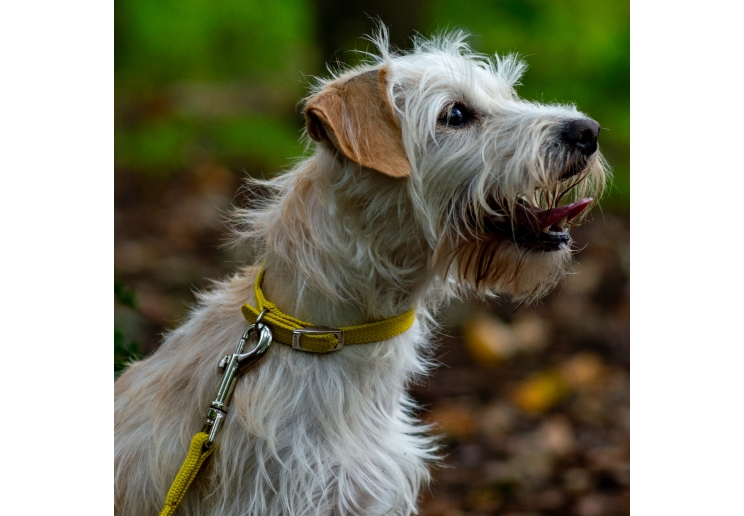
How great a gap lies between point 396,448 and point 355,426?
240 mm

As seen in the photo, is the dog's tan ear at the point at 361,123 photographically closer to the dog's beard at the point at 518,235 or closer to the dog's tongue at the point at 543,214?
the dog's beard at the point at 518,235

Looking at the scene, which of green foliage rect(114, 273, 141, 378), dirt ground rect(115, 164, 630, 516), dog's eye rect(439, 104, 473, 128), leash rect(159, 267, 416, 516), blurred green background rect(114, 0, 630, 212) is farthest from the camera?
dirt ground rect(115, 164, 630, 516)

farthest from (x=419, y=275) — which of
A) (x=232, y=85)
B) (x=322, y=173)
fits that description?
(x=232, y=85)

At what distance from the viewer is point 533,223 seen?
2832 mm

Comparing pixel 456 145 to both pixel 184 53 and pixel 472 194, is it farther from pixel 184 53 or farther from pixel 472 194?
pixel 184 53

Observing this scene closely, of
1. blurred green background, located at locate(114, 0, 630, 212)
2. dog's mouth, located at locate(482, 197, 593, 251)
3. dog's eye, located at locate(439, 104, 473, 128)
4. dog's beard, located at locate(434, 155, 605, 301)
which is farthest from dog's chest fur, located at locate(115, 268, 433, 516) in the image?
blurred green background, located at locate(114, 0, 630, 212)

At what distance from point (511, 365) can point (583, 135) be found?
332 centimetres

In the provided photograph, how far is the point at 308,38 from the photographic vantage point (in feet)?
21.8

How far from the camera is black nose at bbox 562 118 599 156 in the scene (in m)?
2.68

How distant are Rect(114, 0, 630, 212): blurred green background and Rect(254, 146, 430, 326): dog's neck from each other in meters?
1.48

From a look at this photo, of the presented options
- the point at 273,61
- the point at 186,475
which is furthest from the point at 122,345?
the point at 273,61

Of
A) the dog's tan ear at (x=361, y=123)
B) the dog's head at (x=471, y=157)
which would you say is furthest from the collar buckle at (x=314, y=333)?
the dog's tan ear at (x=361, y=123)

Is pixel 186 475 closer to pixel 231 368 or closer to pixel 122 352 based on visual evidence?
pixel 231 368

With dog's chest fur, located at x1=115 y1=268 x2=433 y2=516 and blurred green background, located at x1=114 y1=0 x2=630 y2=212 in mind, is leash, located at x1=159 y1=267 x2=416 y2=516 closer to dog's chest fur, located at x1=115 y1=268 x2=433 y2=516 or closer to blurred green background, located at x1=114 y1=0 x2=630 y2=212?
dog's chest fur, located at x1=115 y1=268 x2=433 y2=516
